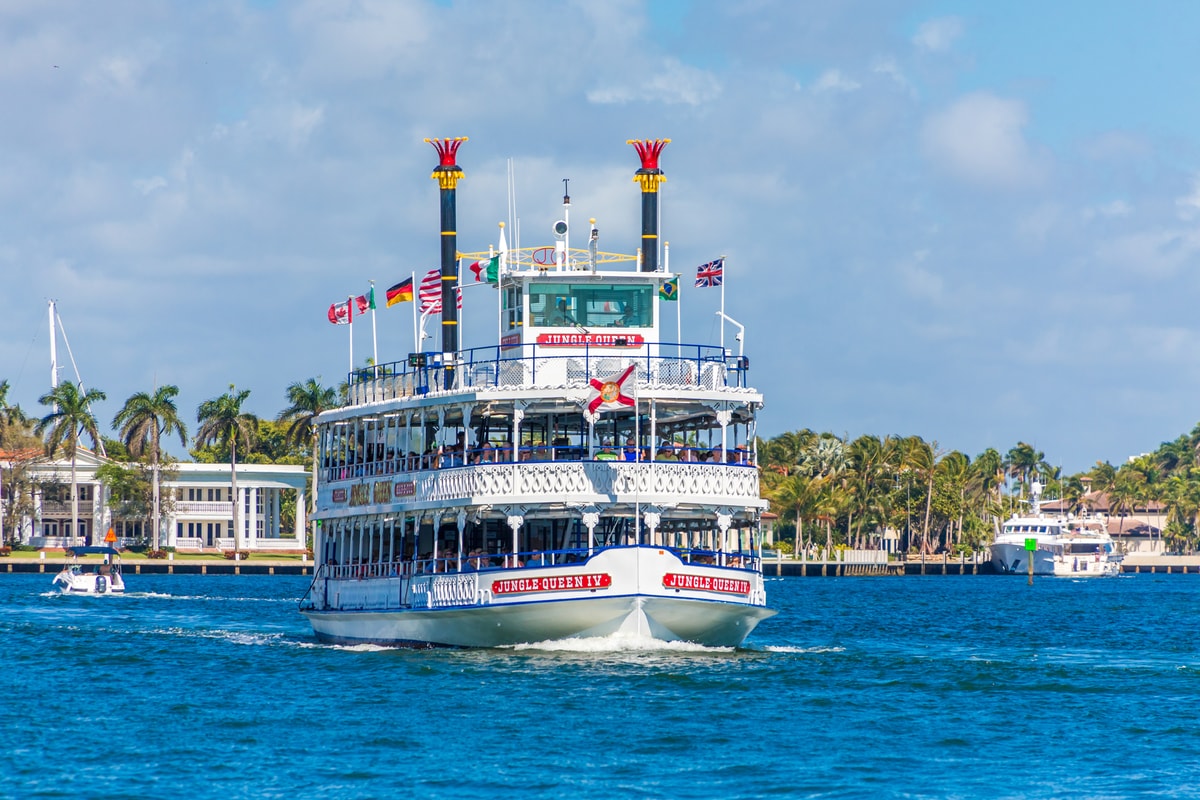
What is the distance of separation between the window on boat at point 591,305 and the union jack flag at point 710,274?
7.24ft

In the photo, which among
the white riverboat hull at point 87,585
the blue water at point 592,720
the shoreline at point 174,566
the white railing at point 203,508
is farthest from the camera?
the white railing at point 203,508

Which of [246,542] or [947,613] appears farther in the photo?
[246,542]

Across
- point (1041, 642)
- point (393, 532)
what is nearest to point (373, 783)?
point (393, 532)

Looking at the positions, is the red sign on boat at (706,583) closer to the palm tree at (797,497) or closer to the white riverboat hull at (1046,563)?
the palm tree at (797,497)

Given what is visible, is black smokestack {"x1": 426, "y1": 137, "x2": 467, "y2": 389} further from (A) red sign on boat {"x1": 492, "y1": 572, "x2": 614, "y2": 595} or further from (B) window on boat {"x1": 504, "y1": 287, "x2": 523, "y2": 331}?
(A) red sign on boat {"x1": 492, "y1": 572, "x2": 614, "y2": 595}

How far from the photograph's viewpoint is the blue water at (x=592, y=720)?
28.5 meters

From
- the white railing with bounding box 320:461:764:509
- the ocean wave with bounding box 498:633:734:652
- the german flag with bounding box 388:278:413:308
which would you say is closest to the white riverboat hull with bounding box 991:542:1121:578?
the german flag with bounding box 388:278:413:308

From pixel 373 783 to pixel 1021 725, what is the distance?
13.4m

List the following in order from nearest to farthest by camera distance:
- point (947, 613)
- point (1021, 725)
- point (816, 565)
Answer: point (1021, 725), point (947, 613), point (816, 565)

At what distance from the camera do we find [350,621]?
4800 cm

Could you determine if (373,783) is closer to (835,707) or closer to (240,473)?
(835,707)

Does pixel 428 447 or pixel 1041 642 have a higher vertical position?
pixel 428 447

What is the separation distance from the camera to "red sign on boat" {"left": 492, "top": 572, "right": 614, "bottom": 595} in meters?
39.7

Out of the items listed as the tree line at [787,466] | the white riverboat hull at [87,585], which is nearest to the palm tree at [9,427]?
the tree line at [787,466]
